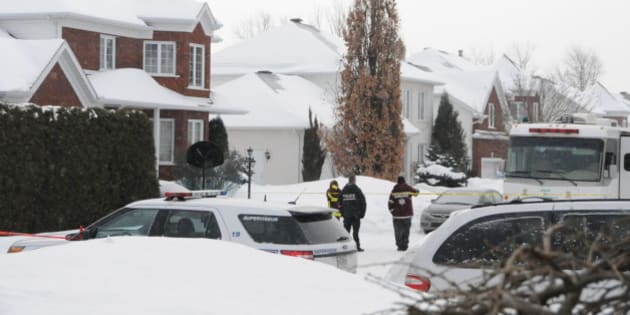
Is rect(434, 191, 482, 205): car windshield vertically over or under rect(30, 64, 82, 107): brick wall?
under

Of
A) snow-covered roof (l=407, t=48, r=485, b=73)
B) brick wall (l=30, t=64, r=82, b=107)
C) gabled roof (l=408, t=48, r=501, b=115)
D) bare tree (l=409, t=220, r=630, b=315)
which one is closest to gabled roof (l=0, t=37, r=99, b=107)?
brick wall (l=30, t=64, r=82, b=107)

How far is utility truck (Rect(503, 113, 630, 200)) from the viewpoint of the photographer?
20.7 metres

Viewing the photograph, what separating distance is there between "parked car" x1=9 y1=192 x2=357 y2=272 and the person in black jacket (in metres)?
9.77

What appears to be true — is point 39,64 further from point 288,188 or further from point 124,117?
point 288,188

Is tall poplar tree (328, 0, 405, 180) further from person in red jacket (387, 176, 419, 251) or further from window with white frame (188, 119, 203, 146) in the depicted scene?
person in red jacket (387, 176, 419, 251)

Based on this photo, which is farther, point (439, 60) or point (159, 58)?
point (439, 60)

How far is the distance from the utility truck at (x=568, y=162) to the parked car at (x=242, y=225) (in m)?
8.73

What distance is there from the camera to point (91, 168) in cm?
2452

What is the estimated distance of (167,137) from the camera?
38.8 meters

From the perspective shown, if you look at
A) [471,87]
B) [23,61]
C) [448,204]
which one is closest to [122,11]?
[23,61]

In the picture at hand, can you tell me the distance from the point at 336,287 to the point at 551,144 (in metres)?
15.0

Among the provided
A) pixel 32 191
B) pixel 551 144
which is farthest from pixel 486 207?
pixel 32 191

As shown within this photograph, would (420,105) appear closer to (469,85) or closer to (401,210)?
(469,85)

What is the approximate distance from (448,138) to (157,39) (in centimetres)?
2034
